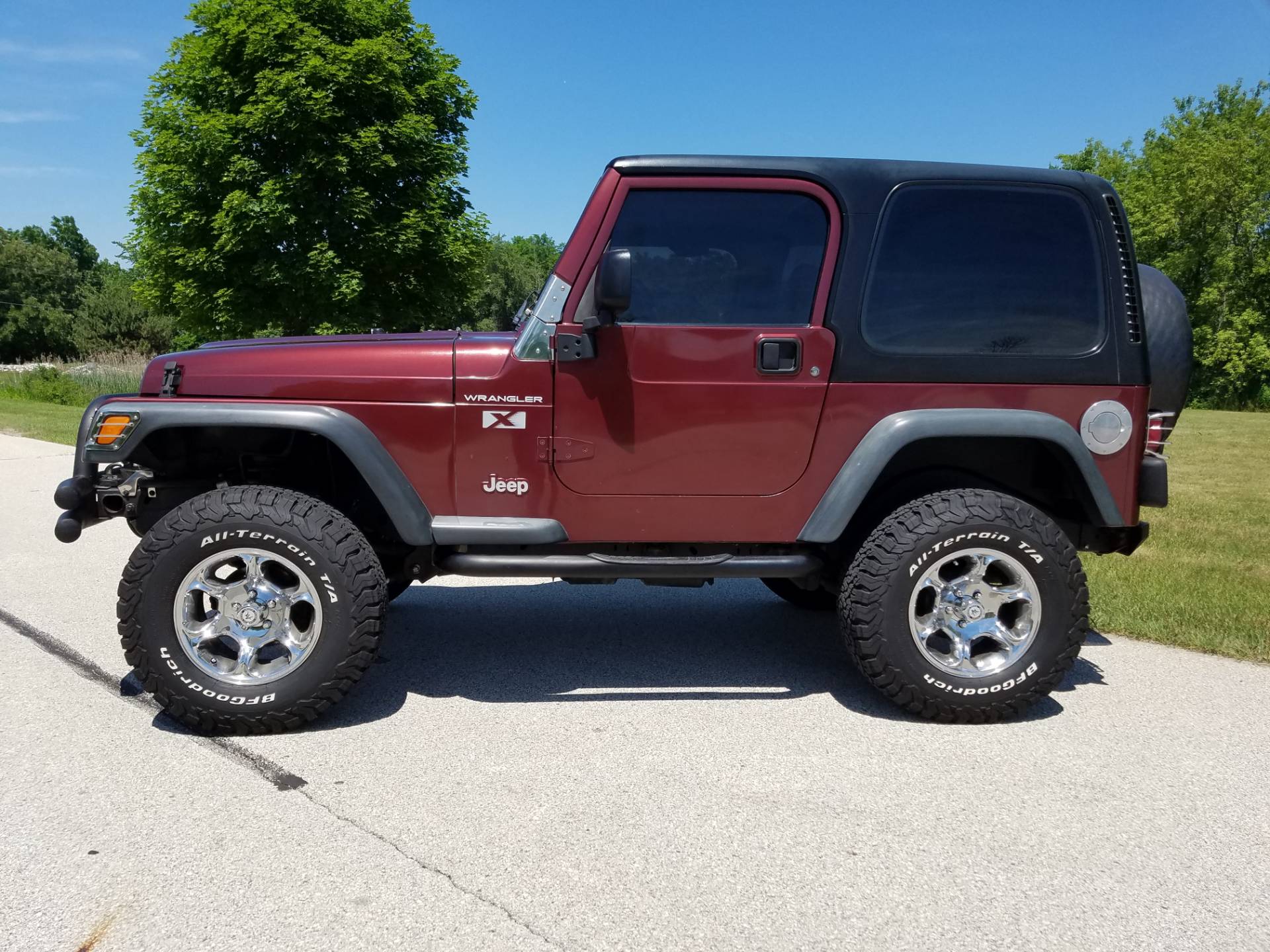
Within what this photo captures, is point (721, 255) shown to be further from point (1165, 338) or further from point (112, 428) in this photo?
point (112, 428)

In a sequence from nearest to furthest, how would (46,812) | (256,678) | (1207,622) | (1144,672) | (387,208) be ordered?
1. (46,812)
2. (256,678)
3. (1144,672)
4. (1207,622)
5. (387,208)

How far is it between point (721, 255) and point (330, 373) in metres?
1.60

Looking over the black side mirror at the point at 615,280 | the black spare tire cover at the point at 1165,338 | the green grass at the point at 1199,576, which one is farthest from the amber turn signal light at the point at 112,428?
the green grass at the point at 1199,576

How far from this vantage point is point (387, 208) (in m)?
23.7

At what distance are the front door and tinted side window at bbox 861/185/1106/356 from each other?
0.28 metres

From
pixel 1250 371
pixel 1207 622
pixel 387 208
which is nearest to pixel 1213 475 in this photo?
pixel 1207 622

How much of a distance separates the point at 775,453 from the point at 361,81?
859 inches

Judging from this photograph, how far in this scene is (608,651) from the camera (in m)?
4.66

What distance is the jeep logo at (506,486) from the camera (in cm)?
368

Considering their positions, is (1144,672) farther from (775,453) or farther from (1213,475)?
(1213,475)

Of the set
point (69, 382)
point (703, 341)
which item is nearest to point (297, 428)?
point (703, 341)

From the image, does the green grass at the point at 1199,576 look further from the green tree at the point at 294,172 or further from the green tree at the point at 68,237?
the green tree at the point at 68,237

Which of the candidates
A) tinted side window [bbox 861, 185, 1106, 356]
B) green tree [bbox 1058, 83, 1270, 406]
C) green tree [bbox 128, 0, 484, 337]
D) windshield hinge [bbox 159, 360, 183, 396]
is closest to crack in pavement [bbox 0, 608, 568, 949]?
windshield hinge [bbox 159, 360, 183, 396]

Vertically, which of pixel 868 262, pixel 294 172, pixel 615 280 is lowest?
pixel 615 280
